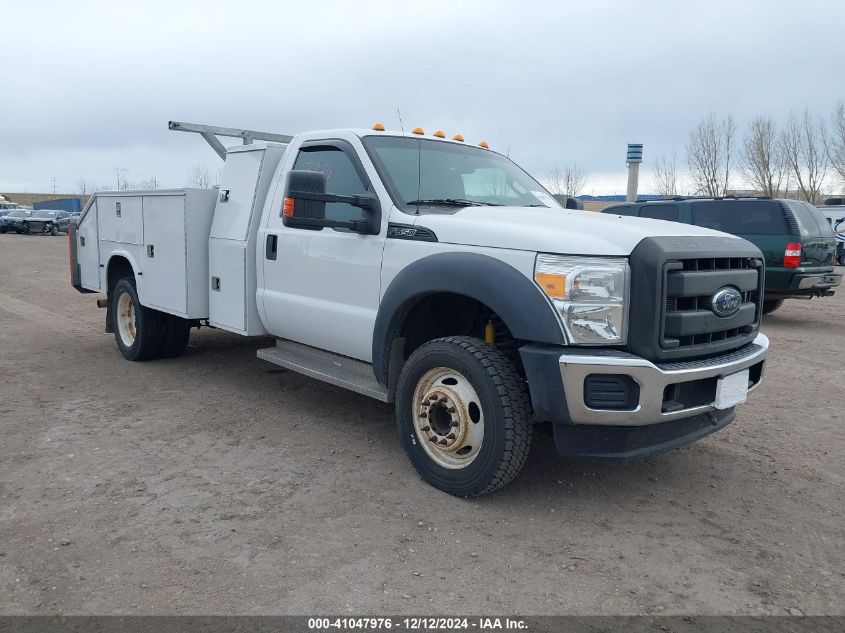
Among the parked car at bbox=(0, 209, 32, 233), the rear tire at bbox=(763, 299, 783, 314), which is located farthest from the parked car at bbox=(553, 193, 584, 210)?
the parked car at bbox=(0, 209, 32, 233)

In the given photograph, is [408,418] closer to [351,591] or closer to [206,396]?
[351,591]

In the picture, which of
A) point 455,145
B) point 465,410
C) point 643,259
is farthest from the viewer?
point 455,145

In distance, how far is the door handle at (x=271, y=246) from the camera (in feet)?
17.3

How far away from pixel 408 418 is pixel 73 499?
6.22 ft

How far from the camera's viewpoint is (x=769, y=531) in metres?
3.68

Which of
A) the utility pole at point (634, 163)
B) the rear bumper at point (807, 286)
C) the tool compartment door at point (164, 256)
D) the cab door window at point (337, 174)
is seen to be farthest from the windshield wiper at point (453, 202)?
the utility pole at point (634, 163)

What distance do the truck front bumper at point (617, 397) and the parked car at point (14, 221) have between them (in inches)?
1592

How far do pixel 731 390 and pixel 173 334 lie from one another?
5.43 meters

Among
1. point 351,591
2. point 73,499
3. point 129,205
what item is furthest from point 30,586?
point 129,205

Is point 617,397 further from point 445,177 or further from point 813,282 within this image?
point 813,282

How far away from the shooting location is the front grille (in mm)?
Result: 3520

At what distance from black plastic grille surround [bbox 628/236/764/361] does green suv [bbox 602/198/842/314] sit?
272 inches

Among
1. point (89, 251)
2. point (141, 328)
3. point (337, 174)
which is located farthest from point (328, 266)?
point (89, 251)

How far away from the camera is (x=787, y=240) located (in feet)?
34.5
